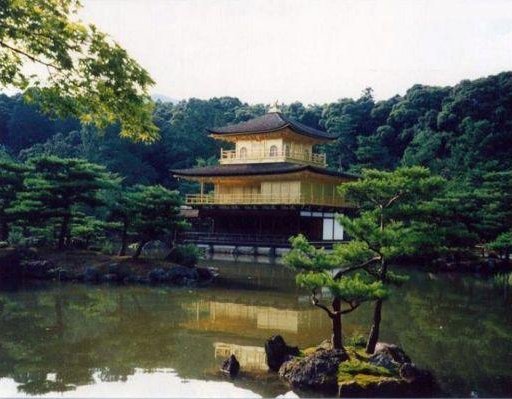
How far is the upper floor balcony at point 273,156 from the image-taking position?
38188mm

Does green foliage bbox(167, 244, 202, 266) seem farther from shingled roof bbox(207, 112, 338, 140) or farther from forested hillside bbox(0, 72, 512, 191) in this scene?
forested hillside bbox(0, 72, 512, 191)

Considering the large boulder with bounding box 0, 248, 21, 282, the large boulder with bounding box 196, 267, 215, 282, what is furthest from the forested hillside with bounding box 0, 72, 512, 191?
the large boulder with bounding box 196, 267, 215, 282

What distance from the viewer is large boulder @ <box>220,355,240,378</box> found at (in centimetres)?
944

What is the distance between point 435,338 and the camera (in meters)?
12.5

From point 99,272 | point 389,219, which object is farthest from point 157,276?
point 389,219

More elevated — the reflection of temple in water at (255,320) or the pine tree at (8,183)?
the pine tree at (8,183)

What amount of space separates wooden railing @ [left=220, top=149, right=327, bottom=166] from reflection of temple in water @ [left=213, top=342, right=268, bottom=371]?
88.6 feet

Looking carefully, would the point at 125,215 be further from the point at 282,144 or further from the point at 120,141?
the point at 120,141

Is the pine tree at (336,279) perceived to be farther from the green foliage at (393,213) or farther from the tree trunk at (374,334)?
the tree trunk at (374,334)

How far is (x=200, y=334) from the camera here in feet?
41.8

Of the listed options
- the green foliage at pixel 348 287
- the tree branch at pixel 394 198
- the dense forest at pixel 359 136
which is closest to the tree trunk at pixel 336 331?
the green foliage at pixel 348 287

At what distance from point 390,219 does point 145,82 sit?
636 centimetres

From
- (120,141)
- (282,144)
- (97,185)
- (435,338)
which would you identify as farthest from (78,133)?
(435,338)

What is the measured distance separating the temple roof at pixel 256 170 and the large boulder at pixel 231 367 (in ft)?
80.5
